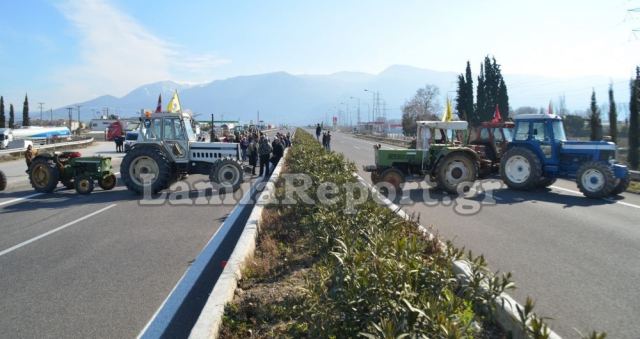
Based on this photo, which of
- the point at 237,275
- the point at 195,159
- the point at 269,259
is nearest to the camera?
the point at 237,275

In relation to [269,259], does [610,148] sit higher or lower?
higher

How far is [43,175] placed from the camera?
13.8m

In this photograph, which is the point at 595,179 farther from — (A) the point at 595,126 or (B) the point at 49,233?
(A) the point at 595,126

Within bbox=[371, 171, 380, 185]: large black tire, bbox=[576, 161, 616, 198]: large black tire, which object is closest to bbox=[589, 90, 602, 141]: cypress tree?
bbox=[576, 161, 616, 198]: large black tire

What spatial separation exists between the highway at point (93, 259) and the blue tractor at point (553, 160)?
841cm

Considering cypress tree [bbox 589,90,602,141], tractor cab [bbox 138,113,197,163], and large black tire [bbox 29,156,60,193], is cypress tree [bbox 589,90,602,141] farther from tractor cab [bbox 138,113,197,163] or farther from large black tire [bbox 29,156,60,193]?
large black tire [bbox 29,156,60,193]

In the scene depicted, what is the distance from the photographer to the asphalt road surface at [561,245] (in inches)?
184

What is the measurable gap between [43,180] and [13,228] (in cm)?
542

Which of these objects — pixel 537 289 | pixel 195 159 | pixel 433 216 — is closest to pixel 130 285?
pixel 537 289

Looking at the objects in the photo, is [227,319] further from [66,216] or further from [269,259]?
[66,216]

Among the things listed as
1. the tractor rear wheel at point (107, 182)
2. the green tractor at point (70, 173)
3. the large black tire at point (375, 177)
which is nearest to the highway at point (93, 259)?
the green tractor at point (70, 173)

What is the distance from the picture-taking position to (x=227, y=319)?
421 centimetres

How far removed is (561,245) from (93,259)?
7.24m

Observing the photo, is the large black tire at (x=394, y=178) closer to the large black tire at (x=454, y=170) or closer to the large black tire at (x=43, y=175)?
the large black tire at (x=454, y=170)
